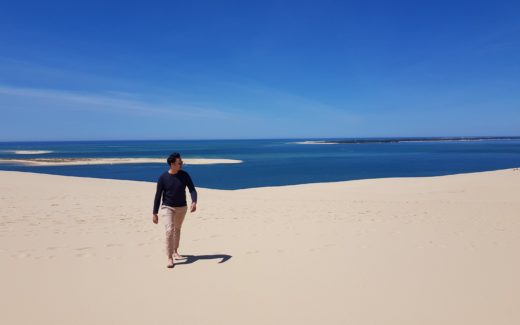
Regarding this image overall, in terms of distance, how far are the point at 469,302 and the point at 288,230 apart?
4.37m

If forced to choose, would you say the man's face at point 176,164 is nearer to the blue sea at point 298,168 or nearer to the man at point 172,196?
the man at point 172,196

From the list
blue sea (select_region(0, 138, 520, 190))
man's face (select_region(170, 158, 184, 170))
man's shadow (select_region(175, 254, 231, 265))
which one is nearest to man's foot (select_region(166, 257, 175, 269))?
man's shadow (select_region(175, 254, 231, 265))

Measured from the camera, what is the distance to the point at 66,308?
386 centimetres

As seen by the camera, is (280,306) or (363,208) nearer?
(280,306)

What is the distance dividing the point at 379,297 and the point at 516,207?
10447 millimetres

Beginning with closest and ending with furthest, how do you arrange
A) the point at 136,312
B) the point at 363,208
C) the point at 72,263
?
1. the point at 136,312
2. the point at 72,263
3. the point at 363,208

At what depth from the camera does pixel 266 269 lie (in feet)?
17.0

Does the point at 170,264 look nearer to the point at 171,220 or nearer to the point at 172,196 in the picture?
the point at 171,220

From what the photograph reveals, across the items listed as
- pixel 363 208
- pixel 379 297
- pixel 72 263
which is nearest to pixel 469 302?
pixel 379 297

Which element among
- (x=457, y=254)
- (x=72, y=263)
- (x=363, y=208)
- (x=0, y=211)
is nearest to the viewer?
(x=72, y=263)

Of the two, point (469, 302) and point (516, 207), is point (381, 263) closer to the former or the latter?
point (469, 302)

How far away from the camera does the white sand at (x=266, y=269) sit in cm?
379

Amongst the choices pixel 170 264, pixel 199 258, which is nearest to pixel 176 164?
pixel 170 264

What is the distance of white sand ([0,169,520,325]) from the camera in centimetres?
379
